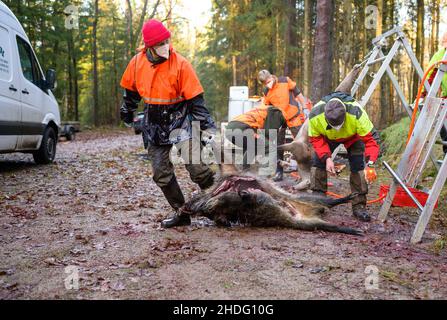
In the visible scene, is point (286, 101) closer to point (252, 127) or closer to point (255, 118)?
point (255, 118)

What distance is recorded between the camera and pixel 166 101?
4.59 metres

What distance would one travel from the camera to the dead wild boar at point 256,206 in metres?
4.74

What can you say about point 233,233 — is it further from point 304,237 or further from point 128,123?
point 128,123

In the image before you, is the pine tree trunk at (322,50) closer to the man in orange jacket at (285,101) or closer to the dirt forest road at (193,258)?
the man in orange jacket at (285,101)

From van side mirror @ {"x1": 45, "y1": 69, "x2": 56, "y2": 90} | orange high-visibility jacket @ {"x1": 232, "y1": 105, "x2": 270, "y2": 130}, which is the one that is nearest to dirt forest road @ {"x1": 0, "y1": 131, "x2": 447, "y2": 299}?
orange high-visibility jacket @ {"x1": 232, "y1": 105, "x2": 270, "y2": 130}

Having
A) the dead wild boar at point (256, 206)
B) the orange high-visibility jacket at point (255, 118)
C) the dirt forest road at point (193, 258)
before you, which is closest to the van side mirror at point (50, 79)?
the dirt forest road at point (193, 258)

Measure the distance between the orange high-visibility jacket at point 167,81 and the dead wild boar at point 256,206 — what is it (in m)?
1.15

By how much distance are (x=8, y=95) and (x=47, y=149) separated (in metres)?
2.16

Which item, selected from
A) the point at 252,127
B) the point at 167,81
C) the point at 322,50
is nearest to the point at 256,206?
the point at 167,81

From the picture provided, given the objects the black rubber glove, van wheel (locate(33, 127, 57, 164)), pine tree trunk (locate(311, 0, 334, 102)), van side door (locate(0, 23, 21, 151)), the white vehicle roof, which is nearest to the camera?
the black rubber glove

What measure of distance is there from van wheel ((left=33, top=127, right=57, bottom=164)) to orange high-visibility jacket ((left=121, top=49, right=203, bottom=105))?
5886 millimetres

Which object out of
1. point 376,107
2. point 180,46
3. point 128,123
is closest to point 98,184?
point 128,123

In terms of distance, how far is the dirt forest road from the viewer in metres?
3.22

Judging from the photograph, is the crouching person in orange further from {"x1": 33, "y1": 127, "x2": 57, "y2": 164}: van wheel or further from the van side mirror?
{"x1": 33, "y1": 127, "x2": 57, "y2": 164}: van wheel
